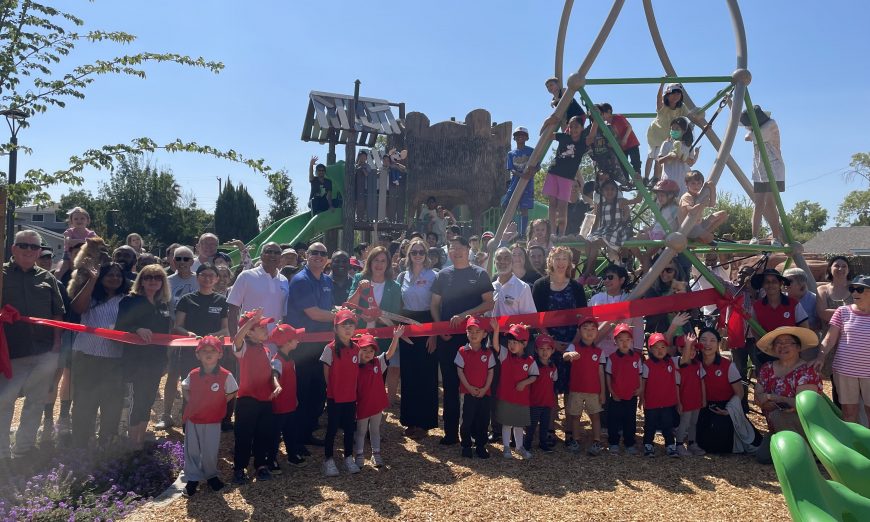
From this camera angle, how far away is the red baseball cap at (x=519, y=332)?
5582mm

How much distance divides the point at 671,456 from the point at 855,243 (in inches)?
2258

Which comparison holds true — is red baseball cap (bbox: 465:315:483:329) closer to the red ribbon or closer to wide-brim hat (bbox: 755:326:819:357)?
the red ribbon

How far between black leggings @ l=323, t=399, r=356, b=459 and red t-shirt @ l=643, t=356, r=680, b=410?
8.66 ft

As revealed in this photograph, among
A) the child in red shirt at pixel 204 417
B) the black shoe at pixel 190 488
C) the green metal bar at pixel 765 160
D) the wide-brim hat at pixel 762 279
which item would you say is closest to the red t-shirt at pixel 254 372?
the child in red shirt at pixel 204 417

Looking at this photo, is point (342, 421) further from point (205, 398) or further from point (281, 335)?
point (205, 398)

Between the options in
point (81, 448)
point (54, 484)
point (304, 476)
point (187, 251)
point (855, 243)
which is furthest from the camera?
point (855, 243)

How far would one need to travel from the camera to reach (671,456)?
566 centimetres

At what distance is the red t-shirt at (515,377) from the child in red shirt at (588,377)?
13.9 inches

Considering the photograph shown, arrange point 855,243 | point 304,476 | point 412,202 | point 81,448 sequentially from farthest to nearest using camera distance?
point 855,243, point 412,202, point 81,448, point 304,476

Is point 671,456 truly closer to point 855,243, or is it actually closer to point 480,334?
point 480,334

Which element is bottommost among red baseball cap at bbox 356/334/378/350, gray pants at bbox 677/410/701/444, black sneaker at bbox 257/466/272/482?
black sneaker at bbox 257/466/272/482

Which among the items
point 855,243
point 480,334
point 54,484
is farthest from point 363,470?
point 855,243

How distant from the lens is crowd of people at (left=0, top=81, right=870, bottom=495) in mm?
5238

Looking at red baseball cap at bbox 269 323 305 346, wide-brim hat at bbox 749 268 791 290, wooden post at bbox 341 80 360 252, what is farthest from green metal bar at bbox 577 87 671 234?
wooden post at bbox 341 80 360 252
